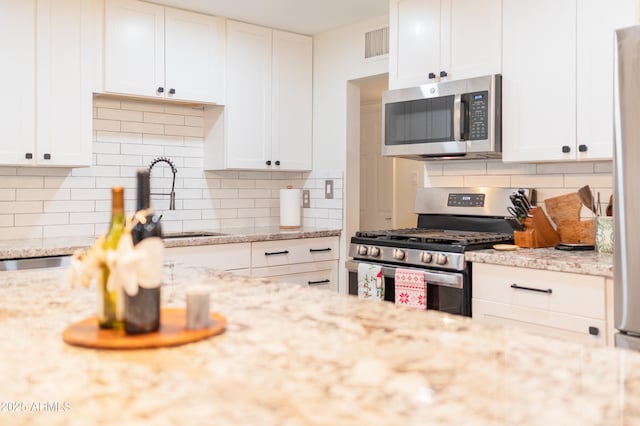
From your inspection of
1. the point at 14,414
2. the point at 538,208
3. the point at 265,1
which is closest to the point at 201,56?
the point at 265,1

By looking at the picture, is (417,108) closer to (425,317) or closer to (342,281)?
(342,281)

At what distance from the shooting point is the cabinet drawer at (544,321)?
252 cm

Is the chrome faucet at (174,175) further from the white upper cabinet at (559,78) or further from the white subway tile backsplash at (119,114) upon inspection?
the white upper cabinet at (559,78)

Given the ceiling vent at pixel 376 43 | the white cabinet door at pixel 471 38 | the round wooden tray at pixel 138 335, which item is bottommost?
the round wooden tray at pixel 138 335

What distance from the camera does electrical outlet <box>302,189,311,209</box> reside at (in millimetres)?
4887

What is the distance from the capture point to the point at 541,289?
105 inches

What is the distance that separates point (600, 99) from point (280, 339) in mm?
2306

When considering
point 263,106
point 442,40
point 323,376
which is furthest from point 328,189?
point 323,376

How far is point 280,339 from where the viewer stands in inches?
48.4

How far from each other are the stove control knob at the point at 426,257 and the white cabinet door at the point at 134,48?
80.0 inches

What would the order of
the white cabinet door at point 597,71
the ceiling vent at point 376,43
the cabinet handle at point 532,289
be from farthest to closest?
the ceiling vent at point 376,43 < the white cabinet door at point 597,71 < the cabinet handle at point 532,289

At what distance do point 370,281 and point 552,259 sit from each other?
1026 mm

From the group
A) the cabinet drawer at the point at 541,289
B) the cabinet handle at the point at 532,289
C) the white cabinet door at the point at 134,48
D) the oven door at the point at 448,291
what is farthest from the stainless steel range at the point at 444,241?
the white cabinet door at the point at 134,48

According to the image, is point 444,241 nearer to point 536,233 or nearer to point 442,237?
point 442,237
